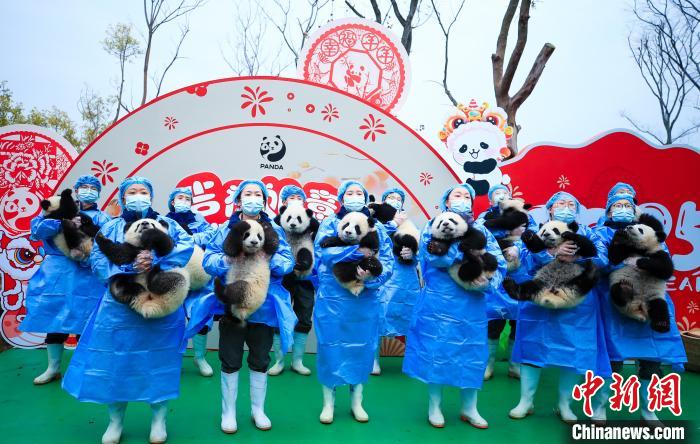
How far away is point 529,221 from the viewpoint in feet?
15.3

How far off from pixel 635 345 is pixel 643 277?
53cm

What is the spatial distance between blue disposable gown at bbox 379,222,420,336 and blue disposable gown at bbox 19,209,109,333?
2.72m

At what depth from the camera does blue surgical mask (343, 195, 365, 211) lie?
3762 mm

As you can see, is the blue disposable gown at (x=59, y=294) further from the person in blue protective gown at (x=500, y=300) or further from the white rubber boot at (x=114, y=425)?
the person in blue protective gown at (x=500, y=300)

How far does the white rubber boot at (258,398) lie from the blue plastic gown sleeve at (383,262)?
100 centimetres

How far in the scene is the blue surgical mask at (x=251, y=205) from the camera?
341 cm

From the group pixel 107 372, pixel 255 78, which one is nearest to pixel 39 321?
pixel 107 372

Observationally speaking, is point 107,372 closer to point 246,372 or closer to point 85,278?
point 85,278

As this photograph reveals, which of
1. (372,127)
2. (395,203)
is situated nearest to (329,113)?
(372,127)

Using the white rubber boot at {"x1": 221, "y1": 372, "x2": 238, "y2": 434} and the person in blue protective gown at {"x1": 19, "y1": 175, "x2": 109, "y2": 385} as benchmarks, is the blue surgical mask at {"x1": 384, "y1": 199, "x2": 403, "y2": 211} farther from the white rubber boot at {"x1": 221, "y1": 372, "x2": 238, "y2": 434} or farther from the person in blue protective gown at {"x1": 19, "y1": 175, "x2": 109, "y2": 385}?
the person in blue protective gown at {"x1": 19, "y1": 175, "x2": 109, "y2": 385}

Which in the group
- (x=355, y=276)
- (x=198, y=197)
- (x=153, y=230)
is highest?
(x=198, y=197)

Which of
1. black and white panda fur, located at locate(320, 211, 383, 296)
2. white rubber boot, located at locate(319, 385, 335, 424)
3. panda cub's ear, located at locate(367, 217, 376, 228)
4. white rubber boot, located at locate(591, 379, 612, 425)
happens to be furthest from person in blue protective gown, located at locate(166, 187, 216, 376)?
white rubber boot, located at locate(591, 379, 612, 425)

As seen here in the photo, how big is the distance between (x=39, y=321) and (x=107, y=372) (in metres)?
1.89

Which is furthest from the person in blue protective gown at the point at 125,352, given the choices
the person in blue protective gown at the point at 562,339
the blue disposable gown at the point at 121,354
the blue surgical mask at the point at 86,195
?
the person in blue protective gown at the point at 562,339
